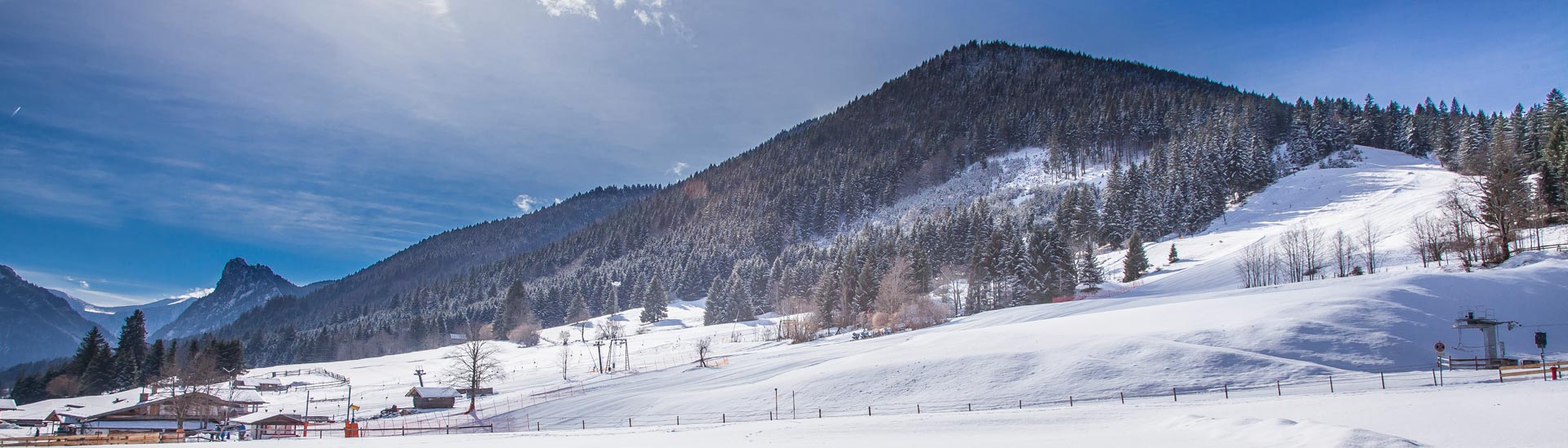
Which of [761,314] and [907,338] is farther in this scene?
[761,314]

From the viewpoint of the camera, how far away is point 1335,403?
26.5 meters

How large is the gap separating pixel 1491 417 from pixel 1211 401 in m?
12.2


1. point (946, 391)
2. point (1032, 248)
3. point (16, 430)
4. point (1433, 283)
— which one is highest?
point (1032, 248)

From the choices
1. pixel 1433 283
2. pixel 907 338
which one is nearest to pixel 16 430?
pixel 907 338

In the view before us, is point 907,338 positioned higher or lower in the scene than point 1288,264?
lower

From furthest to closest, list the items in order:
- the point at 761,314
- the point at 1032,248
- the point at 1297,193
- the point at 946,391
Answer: the point at 761,314
the point at 1297,193
the point at 1032,248
the point at 946,391

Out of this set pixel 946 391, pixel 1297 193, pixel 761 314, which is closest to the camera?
pixel 946 391

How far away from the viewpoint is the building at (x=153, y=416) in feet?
176

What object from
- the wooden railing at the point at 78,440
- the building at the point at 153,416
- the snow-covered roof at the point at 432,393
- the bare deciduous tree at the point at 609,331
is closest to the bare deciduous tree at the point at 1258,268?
the bare deciduous tree at the point at 609,331

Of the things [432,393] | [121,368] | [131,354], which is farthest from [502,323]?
[432,393]

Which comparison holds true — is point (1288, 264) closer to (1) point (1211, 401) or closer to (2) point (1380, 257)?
(2) point (1380, 257)

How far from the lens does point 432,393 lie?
6712 cm

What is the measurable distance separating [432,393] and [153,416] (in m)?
20.6

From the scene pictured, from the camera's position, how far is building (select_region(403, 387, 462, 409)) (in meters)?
66.1
